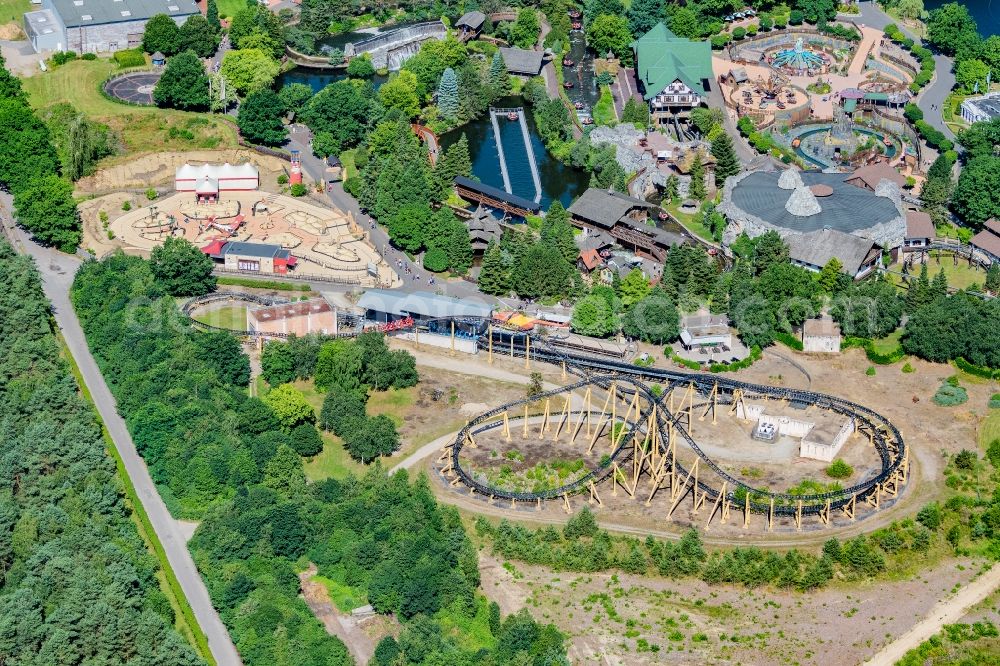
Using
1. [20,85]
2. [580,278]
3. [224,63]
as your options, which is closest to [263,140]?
[224,63]

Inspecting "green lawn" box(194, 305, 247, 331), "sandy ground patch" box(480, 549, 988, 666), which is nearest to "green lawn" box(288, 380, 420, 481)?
"green lawn" box(194, 305, 247, 331)

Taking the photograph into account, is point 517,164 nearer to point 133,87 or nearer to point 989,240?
point 133,87

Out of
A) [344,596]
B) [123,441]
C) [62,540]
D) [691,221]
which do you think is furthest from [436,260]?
[62,540]

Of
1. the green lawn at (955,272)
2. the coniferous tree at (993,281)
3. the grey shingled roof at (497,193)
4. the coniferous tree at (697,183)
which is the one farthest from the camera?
the coniferous tree at (697,183)

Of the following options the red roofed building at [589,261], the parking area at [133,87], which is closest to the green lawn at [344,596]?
the red roofed building at [589,261]

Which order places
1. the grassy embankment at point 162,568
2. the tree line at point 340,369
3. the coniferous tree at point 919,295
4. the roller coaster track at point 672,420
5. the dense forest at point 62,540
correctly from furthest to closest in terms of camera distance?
the coniferous tree at point 919,295 → the tree line at point 340,369 → the roller coaster track at point 672,420 → the grassy embankment at point 162,568 → the dense forest at point 62,540

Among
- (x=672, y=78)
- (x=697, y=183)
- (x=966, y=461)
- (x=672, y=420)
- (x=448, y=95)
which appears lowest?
(x=966, y=461)

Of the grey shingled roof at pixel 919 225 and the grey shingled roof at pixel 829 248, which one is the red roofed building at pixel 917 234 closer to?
the grey shingled roof at pixel 919 225

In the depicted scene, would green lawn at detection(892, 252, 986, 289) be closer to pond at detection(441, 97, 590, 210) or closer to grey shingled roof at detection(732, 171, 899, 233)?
grey shingled roof at detection(732, 171, 899, 233)
